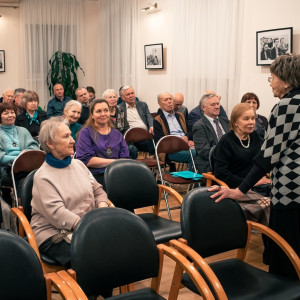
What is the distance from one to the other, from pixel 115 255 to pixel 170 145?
3.04m

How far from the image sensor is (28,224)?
2553mm

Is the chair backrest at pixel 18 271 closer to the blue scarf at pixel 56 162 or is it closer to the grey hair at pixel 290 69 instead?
the blue scarf at pixel 56 162

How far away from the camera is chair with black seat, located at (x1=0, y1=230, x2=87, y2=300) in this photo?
175cm

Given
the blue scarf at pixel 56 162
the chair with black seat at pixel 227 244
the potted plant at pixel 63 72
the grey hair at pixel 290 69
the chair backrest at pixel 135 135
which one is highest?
the potted plant at pixel 63 72

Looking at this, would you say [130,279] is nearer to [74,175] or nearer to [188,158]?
[74,175]

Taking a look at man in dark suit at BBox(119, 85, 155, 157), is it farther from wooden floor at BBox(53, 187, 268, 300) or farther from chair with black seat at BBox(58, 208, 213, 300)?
chair with black seat at BBox(58, 208, 213, 300)

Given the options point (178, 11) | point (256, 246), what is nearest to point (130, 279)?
point (256, 246)

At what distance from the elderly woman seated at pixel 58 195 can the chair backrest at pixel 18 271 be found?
0.61 m

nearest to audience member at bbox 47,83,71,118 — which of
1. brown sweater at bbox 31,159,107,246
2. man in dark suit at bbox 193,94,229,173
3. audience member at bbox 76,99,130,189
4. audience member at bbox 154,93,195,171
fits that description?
audience member at bbox 154,93,195,171

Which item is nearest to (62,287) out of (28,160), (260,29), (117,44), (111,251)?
(111,251)

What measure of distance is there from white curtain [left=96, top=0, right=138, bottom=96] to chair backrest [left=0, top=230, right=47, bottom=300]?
7600mm

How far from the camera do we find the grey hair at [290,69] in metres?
2.26

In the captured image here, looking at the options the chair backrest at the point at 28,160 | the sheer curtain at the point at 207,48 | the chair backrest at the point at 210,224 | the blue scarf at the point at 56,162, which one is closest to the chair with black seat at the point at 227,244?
the chair backrest at the point at 210,224

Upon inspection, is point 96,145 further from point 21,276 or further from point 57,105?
point 57,105
